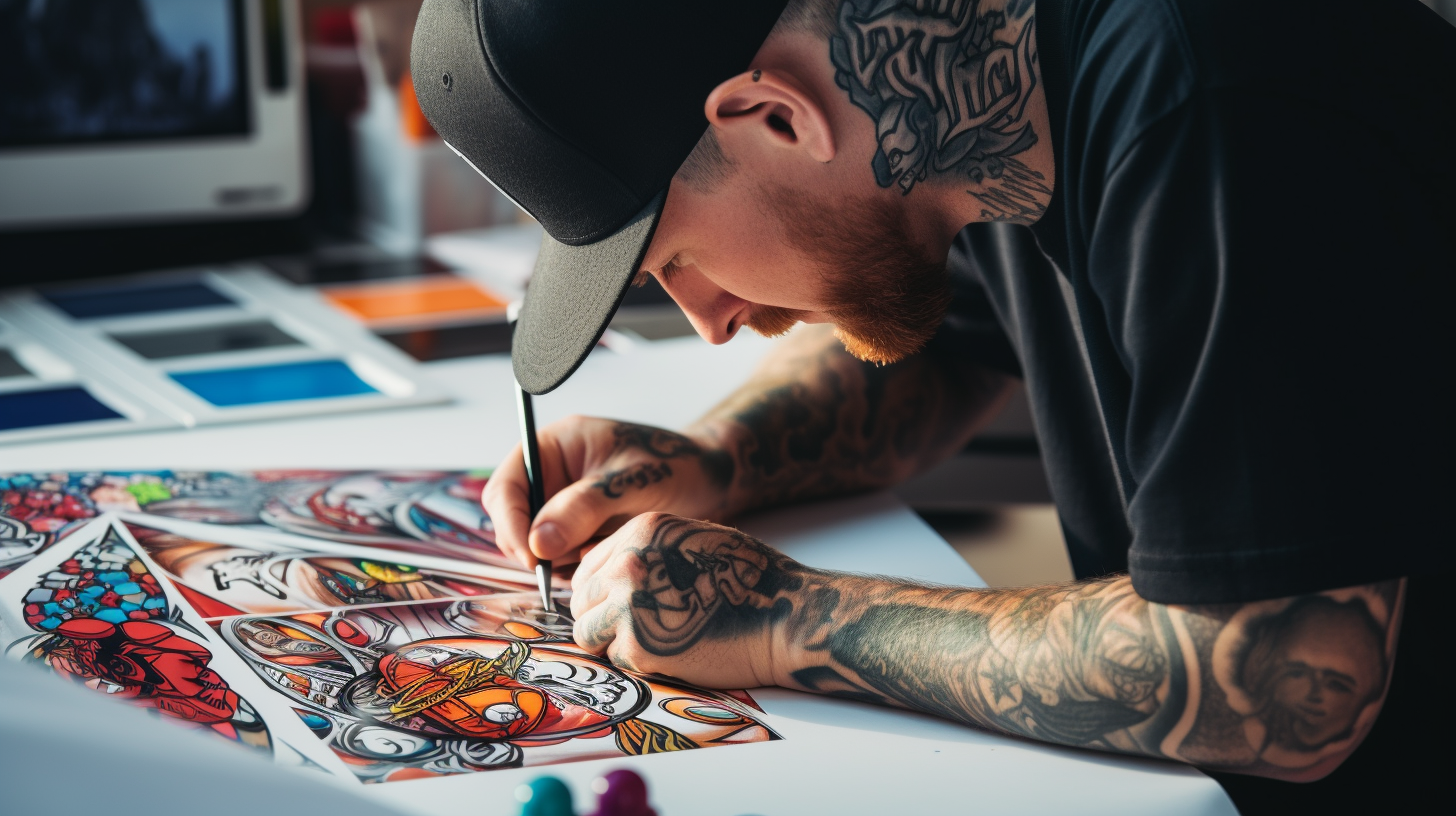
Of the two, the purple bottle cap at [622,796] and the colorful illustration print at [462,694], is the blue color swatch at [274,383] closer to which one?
the colorful illustration print at [462,694]

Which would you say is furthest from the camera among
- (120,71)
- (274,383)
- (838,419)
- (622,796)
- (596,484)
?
(120,71)

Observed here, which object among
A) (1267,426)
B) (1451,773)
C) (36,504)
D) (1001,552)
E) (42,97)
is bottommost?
(1001,552)

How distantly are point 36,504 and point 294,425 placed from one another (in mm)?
248

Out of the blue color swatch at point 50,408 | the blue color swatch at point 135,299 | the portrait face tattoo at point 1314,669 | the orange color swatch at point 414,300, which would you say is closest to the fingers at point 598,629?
the portrait face tattoo at point 1314,669

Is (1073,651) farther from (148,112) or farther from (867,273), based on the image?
(148,112)

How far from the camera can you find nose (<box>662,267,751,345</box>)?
0.94 metres

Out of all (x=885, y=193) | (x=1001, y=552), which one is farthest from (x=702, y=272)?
(x=1001, y=552)

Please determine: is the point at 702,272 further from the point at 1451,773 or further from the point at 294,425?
the point at 1451,773

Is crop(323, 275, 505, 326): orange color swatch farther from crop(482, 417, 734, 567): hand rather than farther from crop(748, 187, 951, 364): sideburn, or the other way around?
crop(748, 187, 951, 364): sideburn

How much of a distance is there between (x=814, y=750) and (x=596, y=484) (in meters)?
0.32

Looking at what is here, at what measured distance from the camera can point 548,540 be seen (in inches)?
36.4

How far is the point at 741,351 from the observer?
1.42 metres

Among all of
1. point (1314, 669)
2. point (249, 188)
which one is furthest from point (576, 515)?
point (249, 188)

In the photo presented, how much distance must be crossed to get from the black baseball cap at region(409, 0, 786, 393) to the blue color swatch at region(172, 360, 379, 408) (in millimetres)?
506
